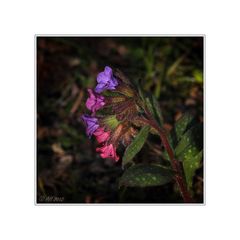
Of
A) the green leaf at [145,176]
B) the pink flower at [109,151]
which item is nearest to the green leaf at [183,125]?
the green leaf at [145,176]

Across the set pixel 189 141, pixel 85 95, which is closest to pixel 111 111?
pixel 189 141

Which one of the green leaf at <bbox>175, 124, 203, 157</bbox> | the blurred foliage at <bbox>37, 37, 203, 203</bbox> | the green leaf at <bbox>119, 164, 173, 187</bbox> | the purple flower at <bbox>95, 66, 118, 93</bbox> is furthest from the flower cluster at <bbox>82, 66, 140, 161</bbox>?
the blurred foliage at <bbox>37, 37, 203, 203</bbox>

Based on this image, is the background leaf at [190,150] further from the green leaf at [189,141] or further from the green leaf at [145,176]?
the green leaf at [145,176]

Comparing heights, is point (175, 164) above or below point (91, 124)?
below

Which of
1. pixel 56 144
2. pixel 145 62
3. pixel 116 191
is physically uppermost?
pixel 145 62

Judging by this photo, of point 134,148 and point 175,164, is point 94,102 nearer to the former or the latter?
point 134,148
